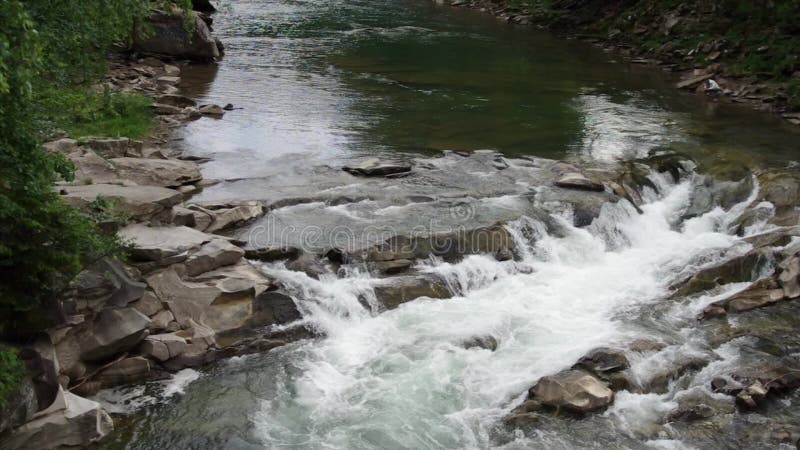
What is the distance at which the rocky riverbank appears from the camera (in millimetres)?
28250

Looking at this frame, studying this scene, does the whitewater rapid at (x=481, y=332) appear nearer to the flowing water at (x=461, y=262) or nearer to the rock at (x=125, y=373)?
the flowing water at (x=461, y=262)

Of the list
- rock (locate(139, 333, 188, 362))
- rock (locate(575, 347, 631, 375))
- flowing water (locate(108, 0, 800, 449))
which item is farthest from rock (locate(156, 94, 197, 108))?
A: rock (locate(575, 347, 631, 375))

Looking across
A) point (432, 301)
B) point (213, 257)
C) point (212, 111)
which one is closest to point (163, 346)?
point (213, 257)

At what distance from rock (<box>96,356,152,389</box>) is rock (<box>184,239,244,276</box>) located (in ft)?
6.45

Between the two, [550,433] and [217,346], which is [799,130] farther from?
[217,346]

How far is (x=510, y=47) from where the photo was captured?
37.6 m

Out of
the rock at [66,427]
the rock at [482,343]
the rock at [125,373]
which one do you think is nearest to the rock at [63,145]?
the rock at [125,373]

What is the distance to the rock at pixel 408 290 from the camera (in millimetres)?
14112

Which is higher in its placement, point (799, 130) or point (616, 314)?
point (799, 130)

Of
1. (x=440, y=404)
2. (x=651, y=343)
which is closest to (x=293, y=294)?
(x=440, y=404)

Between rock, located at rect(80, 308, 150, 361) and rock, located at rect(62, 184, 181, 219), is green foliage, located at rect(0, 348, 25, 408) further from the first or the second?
rock, located at rect(62, 184, 181, 219)

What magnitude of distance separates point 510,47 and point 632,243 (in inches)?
864

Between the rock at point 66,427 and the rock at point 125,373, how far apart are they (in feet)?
3.23

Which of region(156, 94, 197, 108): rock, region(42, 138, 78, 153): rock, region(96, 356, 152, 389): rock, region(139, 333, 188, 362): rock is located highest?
region(42, 138, 78, 153): rock
